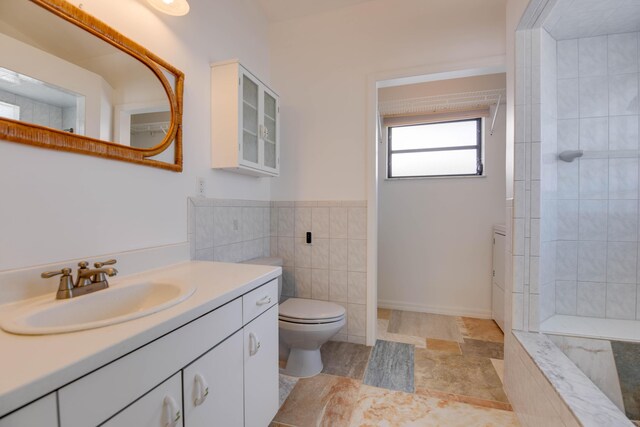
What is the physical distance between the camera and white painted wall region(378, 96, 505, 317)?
2.86 m

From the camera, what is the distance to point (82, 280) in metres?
0.98

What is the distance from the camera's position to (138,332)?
0.68m

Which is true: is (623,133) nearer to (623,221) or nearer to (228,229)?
(623,221)

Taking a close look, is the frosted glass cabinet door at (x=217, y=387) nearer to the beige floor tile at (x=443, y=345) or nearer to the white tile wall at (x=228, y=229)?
the white tile wall at (x=228, y=229)

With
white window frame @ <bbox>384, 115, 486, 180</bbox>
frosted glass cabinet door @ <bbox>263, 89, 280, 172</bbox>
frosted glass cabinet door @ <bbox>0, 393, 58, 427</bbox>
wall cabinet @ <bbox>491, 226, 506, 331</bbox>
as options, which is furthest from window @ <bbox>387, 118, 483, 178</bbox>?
frosted glass cabinet door @ <bbox>0, 393, 58, 427</bbox>

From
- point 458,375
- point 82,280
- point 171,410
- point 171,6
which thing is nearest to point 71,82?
point 171,6

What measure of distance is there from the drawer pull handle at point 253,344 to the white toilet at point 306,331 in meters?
0.63

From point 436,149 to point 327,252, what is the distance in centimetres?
174

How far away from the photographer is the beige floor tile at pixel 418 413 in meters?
1.47

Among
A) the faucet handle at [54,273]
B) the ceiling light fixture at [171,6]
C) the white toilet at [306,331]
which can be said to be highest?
the ceiling light fixture at [171,6]

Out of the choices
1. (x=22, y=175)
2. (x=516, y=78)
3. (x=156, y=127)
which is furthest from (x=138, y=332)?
(x=516, y=78)

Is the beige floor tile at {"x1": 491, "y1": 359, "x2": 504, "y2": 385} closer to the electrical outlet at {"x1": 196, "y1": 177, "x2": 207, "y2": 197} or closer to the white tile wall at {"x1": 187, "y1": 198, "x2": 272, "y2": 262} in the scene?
the white tile wall at {"x1": 187, "y1": 198, "x2": 272, "y2": 262}

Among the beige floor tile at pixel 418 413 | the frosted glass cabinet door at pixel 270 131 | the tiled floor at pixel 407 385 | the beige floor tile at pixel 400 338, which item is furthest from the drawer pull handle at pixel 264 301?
the beige floor tile at pixel 400 338

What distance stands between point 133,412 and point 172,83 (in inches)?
57.4
